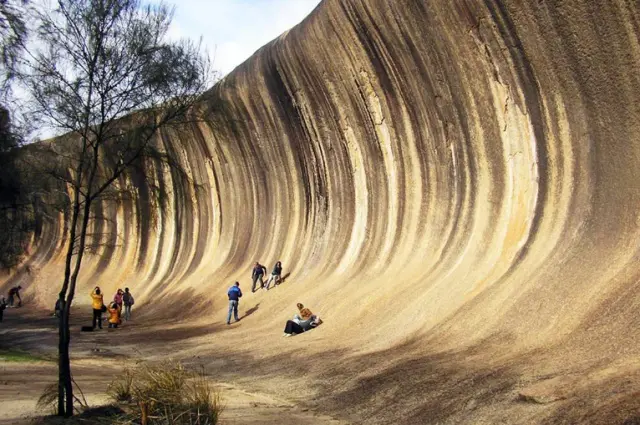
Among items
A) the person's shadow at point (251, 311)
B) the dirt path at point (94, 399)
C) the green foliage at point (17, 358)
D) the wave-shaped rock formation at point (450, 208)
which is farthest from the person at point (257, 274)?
the dirt path at point (94, 399)

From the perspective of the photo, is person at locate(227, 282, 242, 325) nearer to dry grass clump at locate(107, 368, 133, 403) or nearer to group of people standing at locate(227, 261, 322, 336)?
group of people standing at locate(227, 261, 322, 336)

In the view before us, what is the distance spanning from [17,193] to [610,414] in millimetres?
14453

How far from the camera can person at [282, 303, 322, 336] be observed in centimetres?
1675

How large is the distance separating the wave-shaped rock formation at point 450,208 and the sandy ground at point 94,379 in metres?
0.56

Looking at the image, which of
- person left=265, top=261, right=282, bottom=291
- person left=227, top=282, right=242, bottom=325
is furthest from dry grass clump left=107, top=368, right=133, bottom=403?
person left=265, top=261, right=282, bottom=291

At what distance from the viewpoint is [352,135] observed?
2022 cm

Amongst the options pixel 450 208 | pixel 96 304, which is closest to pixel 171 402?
pixel 450 208

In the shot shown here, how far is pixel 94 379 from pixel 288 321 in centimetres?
527

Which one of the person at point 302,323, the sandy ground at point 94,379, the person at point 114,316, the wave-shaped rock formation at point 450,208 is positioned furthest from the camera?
the person at point 114,316

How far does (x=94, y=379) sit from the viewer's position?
12.3m

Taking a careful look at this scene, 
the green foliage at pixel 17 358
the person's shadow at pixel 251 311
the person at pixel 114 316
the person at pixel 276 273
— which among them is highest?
the person at pixel 276 273

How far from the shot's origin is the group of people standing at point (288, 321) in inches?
661

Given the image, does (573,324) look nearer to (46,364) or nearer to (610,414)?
(610,414)

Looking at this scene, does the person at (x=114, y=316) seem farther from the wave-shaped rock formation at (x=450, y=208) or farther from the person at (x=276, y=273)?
the person at (x=276, y=273)
